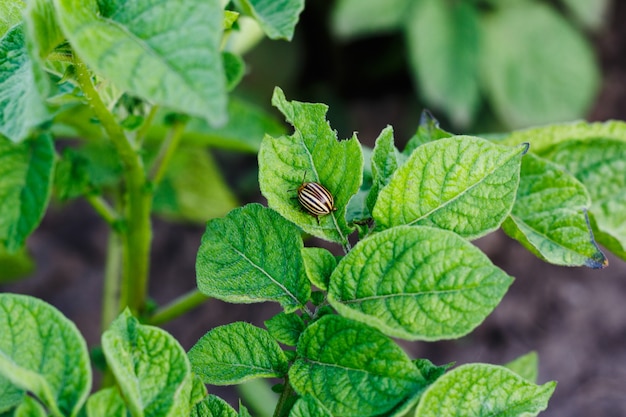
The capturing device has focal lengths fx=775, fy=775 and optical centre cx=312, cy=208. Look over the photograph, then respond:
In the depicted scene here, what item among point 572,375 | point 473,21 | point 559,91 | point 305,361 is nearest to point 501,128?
point 559,91

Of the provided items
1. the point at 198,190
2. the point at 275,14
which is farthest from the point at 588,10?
the point at 275,14

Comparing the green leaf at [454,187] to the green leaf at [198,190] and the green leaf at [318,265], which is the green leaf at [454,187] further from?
the green leaf at [198,190]

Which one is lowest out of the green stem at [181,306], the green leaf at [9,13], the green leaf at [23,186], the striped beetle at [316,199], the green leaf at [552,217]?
the green stem at [181,306]

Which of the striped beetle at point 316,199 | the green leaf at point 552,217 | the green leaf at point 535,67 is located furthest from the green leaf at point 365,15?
the striped beetle at point 316,199

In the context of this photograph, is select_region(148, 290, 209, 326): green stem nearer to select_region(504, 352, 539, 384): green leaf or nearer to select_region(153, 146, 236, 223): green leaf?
select_region(504, 352, 539, 384): green leaf

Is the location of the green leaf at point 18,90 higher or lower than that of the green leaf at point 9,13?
lower

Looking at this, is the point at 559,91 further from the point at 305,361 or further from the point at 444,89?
the point at 305,361
